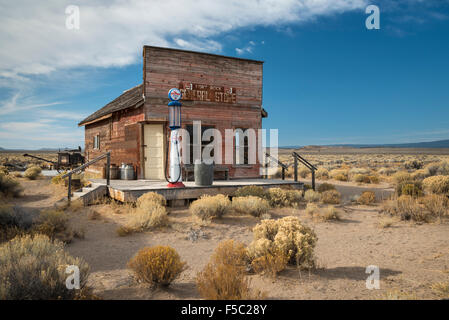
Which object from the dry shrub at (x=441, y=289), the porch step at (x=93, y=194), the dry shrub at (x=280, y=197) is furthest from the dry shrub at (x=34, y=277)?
the dry shrub at (x=280, y=197)

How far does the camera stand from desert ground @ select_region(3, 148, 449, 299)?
12.6ft

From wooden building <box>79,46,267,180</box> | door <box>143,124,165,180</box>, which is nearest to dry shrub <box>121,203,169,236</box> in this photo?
door <box>143,124,165,180</box>

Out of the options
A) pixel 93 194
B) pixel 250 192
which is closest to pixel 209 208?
pixel 250 192

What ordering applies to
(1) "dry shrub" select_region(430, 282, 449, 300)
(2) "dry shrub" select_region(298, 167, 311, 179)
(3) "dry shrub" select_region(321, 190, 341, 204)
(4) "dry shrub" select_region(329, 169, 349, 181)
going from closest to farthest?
(1) "dry shrub" select_region(430, 282, 449, 300)
(3) "dry shrub" select_region(321, 190, 341, 204)
(4) "dry shrub" select_region(329, 169, 349, 181)
(2) "dry shrub" select_region(298, 167, 311, 179)

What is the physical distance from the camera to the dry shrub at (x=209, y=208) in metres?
8.05

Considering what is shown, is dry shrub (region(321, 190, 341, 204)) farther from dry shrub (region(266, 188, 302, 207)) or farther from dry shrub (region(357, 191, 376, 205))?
dry shrub (region(266, 188, 302, 207))

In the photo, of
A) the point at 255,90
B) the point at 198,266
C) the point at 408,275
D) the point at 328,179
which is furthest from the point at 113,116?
the point at 328,179

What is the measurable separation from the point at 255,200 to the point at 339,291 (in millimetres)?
5080

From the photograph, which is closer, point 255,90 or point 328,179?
point 255,90

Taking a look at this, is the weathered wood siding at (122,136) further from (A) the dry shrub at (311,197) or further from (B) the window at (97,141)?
(A) the dry shrub at (311,197)

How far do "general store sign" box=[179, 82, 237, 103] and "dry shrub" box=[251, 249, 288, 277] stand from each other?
8727 mm
